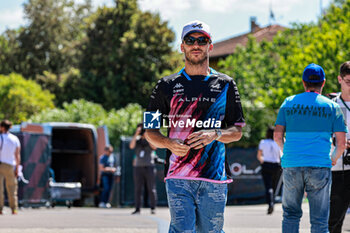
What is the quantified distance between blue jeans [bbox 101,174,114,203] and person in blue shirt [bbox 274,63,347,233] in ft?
48.1

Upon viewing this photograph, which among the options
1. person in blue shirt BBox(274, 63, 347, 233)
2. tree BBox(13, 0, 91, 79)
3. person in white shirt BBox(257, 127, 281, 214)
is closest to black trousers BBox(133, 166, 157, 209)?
person in white shirt BBox(257, 127, 281, 214)

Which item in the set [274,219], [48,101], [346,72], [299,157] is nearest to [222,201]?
[299,157]

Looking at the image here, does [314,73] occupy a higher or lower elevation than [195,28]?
lower

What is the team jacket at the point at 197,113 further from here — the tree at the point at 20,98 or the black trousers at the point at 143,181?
the tree at the point at 20,98

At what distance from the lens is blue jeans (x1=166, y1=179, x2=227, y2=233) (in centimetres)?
466

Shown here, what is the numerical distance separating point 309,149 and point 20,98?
51.5 m

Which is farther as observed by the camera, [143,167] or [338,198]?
[143,167]

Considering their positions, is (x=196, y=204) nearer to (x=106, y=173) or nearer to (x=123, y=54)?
(x=106, y=173)

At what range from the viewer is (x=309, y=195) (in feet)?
19.7

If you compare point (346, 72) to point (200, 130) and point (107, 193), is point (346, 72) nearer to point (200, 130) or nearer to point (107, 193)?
point (200, 130)

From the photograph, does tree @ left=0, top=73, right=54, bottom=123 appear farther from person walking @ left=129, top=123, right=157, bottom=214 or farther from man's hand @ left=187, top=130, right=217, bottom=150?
man's hand @ left=187, top=130, right=217, bottom=150

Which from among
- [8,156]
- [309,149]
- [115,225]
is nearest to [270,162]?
[115,225]

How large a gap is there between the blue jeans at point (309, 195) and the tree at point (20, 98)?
4950 centimetres

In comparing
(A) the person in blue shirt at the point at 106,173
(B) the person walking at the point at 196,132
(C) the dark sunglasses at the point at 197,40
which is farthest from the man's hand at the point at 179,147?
(A) the person in blue shirt at the point at 106,173
